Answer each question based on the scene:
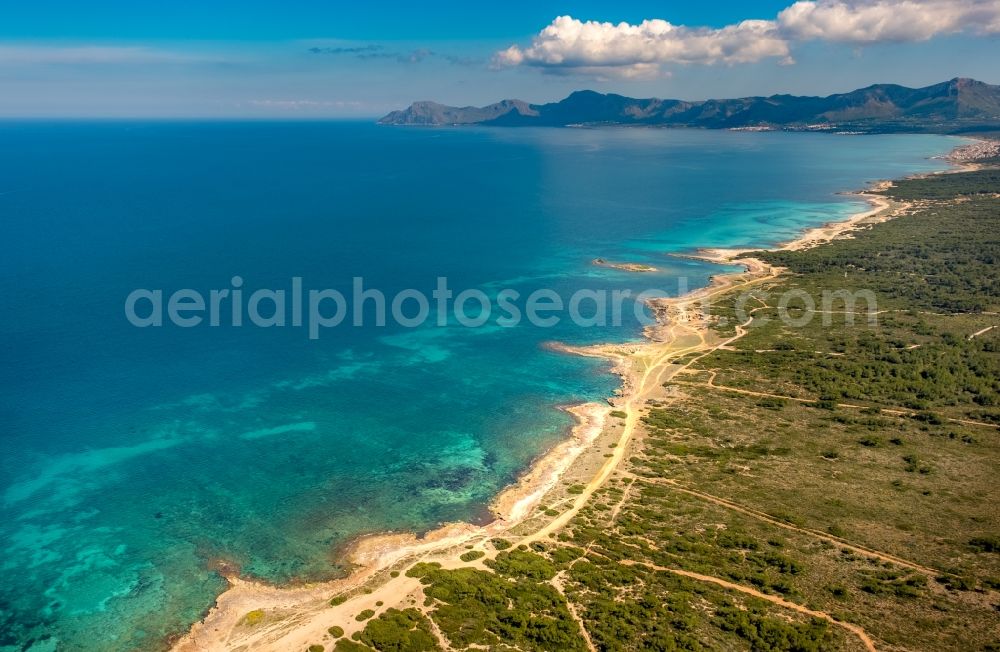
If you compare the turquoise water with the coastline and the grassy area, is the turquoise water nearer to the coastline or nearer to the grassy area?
the coastline

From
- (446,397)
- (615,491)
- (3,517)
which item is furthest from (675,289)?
(3,517)

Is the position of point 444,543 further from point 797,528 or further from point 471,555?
point 797,528

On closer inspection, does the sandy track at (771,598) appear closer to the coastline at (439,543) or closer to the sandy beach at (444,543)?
the sandy beach at (444,543)

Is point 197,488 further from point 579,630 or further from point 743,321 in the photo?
point 743,321

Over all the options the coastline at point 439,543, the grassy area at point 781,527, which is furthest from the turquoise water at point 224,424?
the grassy area at point 781,527

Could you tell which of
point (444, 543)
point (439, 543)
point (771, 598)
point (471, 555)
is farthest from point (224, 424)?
point (771, 598)
